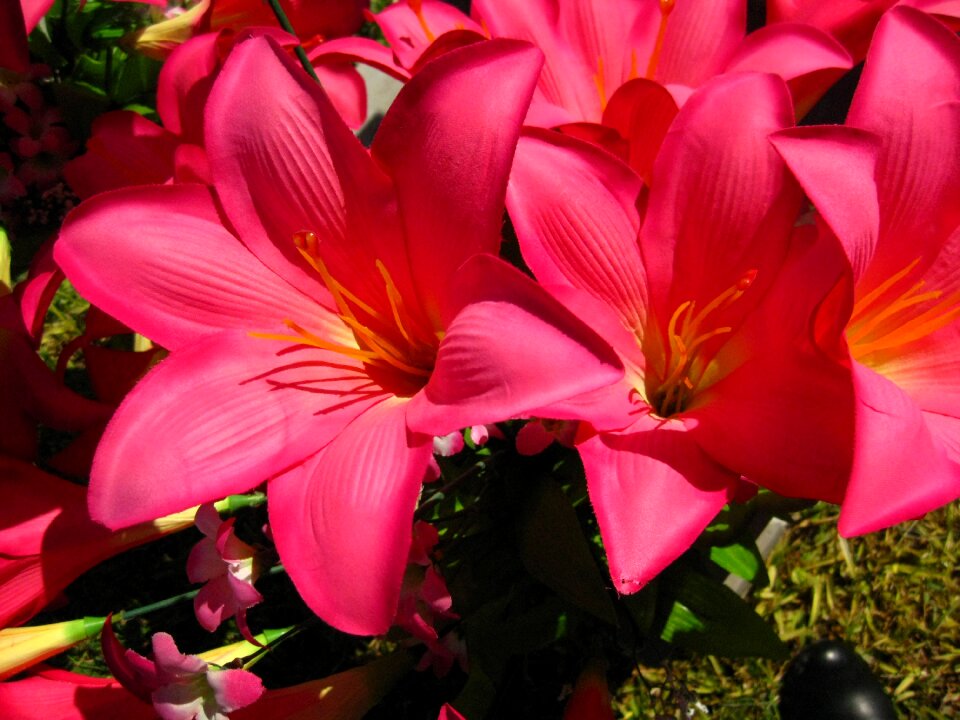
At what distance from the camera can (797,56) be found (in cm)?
59

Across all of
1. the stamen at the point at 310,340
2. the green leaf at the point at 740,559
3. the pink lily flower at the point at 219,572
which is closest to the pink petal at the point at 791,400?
the stamen at the point at 310,340

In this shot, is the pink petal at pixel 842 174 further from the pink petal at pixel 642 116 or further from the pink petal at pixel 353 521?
the pink petal at pixel 353 521

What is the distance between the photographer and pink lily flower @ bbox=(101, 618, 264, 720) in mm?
545

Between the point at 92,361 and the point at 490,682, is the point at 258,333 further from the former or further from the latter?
the point at 490,682

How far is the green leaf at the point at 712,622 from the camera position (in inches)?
31.6

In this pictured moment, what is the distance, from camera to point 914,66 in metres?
0.48

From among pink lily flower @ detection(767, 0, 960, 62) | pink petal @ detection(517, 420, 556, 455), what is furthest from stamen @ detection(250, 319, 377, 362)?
pink lily flower @ detection(767, 0, 960, 62)

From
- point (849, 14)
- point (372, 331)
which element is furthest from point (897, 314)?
point (372, 331)

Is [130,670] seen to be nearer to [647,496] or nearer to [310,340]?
[310,340]

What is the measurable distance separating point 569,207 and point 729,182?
4.0 inches

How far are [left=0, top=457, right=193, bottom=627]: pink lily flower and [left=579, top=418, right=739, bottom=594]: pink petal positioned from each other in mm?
396

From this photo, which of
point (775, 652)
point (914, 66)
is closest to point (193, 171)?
point (914, 66)

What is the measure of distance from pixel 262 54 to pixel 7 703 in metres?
0.54

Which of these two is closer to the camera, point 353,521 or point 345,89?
point 353,521
